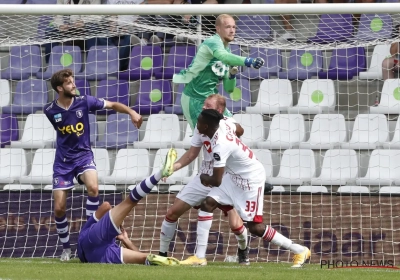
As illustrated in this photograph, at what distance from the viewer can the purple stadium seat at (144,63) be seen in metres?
13.7

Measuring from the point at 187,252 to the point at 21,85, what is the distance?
3.90 meters

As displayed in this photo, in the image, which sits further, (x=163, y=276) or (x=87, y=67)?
(x=87, y=67)

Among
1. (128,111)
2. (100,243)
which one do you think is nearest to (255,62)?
(128,111)

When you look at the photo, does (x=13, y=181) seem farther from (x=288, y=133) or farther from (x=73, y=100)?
(x=288, y=133)

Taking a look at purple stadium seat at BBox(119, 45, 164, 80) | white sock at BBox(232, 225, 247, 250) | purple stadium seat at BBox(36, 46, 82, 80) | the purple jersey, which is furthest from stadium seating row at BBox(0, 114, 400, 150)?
white sock at BBox(232, 225, 247, 250)

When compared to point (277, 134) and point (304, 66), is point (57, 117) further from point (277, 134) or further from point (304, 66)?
point (304, 66)

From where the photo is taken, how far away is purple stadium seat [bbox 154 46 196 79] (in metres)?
13.5

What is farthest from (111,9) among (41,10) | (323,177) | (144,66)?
(323,177)

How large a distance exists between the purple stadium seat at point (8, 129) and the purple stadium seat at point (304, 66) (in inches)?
153

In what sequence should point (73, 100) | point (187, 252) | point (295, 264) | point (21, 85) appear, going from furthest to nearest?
point (21, 85) → point (187, 252) → point (73, 100) → point (295, 264)

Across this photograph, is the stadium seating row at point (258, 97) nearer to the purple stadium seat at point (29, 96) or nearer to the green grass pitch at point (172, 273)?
the purple stadium seat at point (29, 96)

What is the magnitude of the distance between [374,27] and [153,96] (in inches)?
126

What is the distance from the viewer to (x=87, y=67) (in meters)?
14.0

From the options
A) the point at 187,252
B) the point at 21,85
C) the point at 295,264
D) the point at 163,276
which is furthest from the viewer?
the point at 21,85
